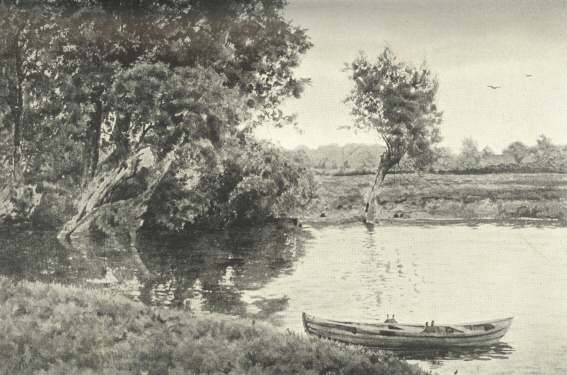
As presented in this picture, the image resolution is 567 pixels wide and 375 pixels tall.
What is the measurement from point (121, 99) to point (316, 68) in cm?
249

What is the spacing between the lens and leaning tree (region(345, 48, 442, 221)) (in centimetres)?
676

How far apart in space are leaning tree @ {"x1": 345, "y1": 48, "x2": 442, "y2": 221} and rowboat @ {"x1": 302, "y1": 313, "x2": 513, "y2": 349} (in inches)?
63.9

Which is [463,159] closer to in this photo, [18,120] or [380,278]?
[380,278]

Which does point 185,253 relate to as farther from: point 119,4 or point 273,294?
point 119,4

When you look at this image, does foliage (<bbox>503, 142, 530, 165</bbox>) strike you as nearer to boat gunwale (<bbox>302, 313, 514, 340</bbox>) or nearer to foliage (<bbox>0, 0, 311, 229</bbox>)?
boat gunwale (<bbox>302, 313, 514, 340</bbox>)

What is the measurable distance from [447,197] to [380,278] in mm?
2004

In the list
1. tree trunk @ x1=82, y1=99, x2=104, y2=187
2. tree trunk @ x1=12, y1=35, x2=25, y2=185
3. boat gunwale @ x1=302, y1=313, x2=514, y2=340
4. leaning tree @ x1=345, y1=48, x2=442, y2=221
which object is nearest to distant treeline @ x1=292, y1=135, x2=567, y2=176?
leaning tree @ x1=345, y1=48, x2=442, y2=221

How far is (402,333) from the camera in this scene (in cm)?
615

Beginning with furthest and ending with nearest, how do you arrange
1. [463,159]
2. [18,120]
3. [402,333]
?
[18,120] → [463,159] → [402,333]

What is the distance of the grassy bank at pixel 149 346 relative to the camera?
5.85 meters

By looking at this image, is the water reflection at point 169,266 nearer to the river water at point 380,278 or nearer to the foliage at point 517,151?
the river water at point 380,278

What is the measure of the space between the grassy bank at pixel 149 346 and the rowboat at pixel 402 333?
5.8 inches

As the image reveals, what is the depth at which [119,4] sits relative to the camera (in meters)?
7.51

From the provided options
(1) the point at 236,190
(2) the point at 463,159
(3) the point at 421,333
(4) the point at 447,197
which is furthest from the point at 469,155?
(1) the point at 236,190
